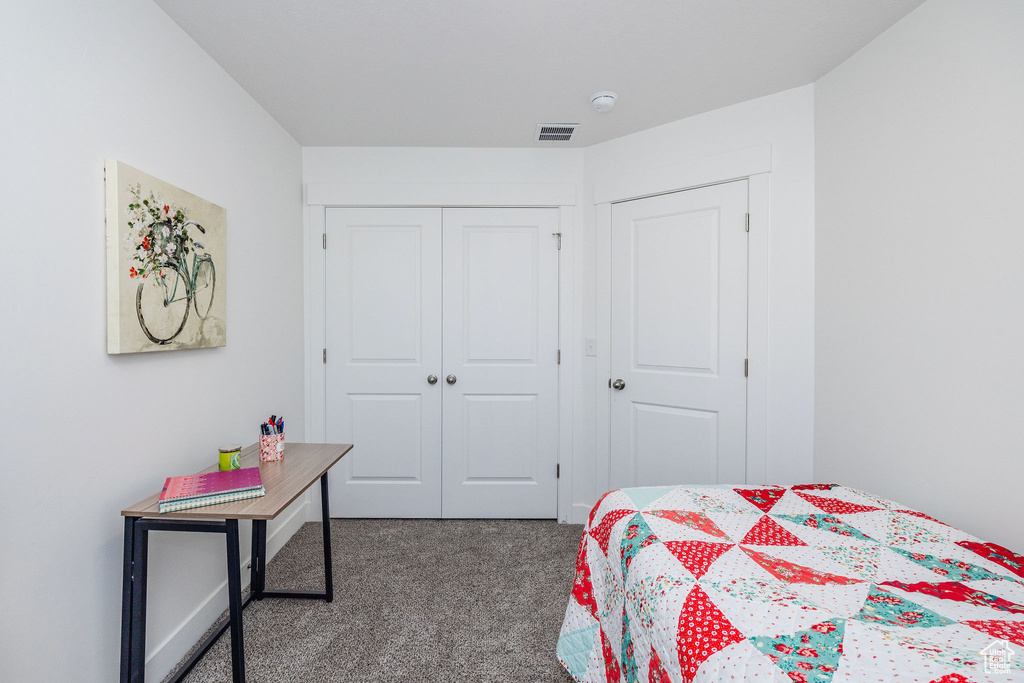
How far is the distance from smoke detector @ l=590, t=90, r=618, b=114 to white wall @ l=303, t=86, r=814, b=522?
19.0 inches

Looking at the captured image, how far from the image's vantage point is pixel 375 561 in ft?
8.34

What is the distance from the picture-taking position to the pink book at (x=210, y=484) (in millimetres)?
1457

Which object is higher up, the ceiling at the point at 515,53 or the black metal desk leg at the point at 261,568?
the ceiling at the point at 515,53

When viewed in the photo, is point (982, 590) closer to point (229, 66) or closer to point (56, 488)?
point (56, 488)

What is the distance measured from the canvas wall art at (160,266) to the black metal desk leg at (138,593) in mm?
557

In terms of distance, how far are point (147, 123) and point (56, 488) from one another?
3.92 ft

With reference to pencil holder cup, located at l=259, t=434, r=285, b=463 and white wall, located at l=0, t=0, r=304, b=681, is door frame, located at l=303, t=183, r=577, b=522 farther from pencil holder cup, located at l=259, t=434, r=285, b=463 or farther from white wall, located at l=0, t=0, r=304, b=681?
pencil holder cup, located at l=259, t=434, r=285, b=463

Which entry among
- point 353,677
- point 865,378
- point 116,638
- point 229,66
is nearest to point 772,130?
point 865,378

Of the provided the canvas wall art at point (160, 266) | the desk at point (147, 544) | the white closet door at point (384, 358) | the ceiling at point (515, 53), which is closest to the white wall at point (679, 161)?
the ceiling at point (515, 53)

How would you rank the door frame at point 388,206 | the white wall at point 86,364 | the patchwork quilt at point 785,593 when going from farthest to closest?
the door frame at point 388,206 → the white wall at point 86,364 → the patchwork quilt at point 785,593

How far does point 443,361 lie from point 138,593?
6.28ft

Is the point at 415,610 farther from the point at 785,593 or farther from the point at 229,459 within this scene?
the point at 785,593

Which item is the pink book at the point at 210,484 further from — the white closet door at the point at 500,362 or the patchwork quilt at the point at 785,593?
the white closet door at the point at 500,362

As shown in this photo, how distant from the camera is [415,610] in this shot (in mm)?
2105
